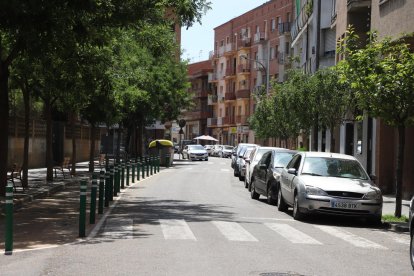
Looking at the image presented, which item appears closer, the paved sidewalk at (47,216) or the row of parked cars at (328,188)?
the paved sidewalk at (47,216)

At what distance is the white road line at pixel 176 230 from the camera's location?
38.6 feet

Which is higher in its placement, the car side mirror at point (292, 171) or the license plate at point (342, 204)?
the car side mirror at point (292, 171)

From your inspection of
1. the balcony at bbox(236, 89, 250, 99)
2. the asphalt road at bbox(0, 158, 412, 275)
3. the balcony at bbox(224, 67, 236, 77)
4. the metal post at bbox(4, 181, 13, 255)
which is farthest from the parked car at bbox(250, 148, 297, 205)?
the balcony at bbox(224, 67, 236, 77)

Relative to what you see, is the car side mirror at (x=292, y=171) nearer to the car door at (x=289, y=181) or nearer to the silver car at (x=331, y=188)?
the silver car at (x=331, y=188)

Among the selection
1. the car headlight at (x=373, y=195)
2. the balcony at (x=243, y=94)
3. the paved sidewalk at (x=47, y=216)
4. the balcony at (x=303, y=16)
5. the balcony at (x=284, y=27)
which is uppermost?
the balcony at (x=284, y=27)

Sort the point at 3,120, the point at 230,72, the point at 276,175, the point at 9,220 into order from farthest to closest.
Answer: the point at 230,72 < the point at 276,175 < the point at 3,120 < the point at 9,220

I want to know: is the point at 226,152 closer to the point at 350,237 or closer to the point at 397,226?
the point at 397,226

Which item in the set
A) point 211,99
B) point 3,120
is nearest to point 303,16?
point 3,120

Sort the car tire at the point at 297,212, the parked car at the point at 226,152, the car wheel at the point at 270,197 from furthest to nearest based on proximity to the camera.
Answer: the parked car at the point at 226,152
the car wheel at the point at 270,197
the car tire at the point at 297,212

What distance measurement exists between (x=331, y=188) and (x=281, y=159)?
570cm

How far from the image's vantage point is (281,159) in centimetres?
2053

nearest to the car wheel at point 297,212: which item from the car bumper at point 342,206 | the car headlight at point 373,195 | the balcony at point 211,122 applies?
the car bumper at point 342,206

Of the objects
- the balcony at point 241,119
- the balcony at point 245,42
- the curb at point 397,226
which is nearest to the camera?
the curb at point 397,226

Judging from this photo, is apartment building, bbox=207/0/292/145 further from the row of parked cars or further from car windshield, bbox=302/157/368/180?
car windshield, bbox=302/157/368/180
